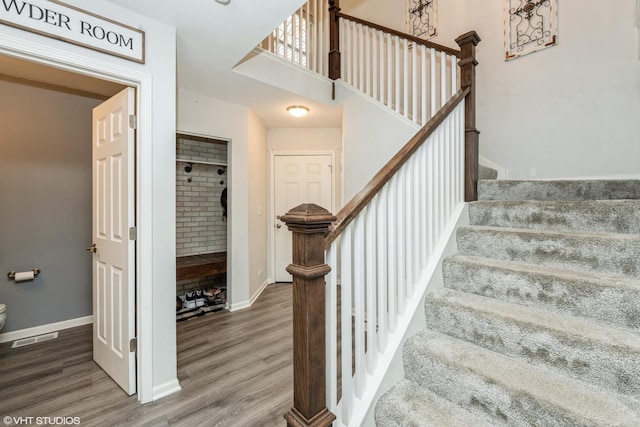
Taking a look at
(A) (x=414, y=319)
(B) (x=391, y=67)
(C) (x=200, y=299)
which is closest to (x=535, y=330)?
(A) (x=414, y=319)

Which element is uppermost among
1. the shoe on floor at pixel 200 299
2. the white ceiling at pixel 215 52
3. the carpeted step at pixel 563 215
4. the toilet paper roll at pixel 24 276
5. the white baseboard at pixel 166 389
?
the white ceiling at pixel 215 52

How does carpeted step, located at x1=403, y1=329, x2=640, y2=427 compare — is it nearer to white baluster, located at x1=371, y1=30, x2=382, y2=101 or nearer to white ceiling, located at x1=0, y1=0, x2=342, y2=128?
white ceiling, located at x1=0, y1=0, x2=342, y2=128

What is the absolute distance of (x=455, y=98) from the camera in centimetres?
189

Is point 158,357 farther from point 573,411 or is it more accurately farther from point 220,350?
point 573,411

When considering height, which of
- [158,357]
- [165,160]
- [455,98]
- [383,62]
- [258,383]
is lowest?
[258,383]

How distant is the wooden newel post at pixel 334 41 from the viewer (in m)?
3.49

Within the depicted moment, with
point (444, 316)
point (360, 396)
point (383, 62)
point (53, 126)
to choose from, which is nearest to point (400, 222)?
point (444, 316)

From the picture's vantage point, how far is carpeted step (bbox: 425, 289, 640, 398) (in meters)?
1.02

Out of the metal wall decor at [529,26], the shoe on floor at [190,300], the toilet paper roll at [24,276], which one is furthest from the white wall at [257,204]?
the metal wall decor at [529,26]

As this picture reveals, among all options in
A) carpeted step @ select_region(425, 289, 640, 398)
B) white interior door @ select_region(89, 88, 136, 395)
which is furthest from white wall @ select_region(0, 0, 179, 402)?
carpeted step @ select_region(425, 289, 640, 398)

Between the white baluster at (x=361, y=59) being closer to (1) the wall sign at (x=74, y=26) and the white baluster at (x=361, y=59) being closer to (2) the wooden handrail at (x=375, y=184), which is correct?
(2) the wooden handrail at (x=375, y=184)

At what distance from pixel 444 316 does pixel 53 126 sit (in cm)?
374

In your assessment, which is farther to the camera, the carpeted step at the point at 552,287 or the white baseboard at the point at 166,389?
the white baseboard at the point at 166,389

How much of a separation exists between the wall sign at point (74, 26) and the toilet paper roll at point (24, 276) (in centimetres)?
227
